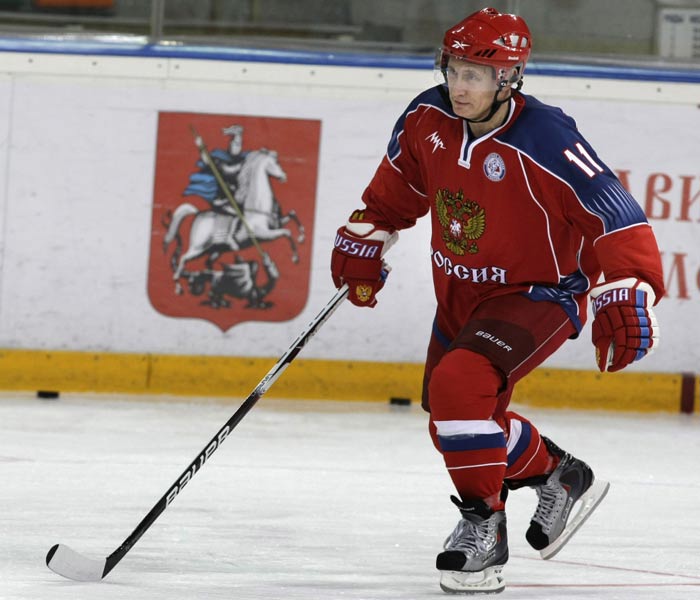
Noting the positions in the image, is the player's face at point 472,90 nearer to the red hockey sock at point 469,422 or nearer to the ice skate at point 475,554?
the red hockey sock at point 469,422

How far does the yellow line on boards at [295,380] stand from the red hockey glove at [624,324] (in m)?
3.17

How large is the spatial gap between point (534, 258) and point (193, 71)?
126 inches

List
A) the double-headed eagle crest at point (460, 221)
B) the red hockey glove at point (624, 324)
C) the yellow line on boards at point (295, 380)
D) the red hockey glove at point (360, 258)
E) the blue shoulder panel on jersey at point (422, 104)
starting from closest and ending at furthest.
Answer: the red hockey glove at point (624, 324) < the double-headed eagle crest at point (460, 221) < the blue shoulder panel on jersey at point (422, 104) < the red hockey glove at point (360, 258) < the yellow line on boards at point (295, 380)

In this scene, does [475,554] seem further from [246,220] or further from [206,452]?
[246,220]

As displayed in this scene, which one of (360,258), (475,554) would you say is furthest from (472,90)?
(475,554)

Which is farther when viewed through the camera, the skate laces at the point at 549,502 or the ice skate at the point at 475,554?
the skate laces at the point at 549,502

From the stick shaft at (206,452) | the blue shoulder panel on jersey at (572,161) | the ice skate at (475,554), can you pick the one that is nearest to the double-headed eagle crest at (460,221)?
the blue shoulder panel on jersey at (572,161)

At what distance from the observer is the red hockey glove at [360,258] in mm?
3504

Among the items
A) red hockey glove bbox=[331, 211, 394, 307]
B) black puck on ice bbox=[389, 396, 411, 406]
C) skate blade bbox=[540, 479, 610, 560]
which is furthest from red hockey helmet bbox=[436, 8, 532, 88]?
black puck on ice bbox=[389, 396, 411, 406]

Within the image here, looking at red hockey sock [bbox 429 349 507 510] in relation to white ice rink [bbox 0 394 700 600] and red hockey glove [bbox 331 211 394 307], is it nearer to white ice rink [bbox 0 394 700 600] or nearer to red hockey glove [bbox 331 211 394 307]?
white ice rink [bbox 0 394 700 600]

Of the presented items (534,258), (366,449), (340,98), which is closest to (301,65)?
(340,98)

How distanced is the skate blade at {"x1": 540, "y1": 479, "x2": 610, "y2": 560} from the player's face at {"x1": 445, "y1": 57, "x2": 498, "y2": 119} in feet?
2.96

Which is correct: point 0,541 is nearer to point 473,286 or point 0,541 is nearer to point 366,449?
point 473,286

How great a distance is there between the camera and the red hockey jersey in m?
3.00
